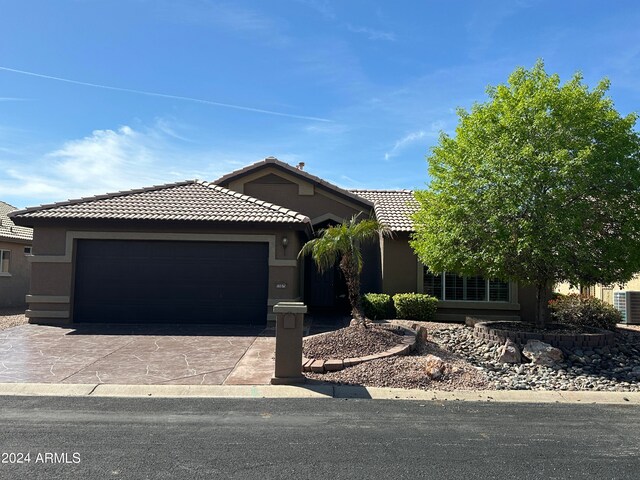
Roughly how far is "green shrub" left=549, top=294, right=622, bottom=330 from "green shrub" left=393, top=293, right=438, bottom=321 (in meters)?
3.88

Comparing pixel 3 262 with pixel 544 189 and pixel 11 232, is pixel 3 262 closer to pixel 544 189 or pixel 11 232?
pixel 11 232

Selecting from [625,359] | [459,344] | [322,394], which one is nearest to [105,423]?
[322,394]


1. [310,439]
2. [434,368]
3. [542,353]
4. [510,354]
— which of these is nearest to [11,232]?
[434,368]

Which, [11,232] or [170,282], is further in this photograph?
[11,232]

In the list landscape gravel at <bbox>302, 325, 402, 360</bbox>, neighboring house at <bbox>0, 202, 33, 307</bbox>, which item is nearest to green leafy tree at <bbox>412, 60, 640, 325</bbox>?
landscape gravel at <bbox>302, 325, 402, 360</bbox>

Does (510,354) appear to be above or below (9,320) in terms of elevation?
above

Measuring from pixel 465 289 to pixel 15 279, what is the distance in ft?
63.1

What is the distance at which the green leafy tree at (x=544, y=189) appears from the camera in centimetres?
991

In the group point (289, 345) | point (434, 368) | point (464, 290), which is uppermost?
point (464, 290)

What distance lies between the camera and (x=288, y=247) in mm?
14062

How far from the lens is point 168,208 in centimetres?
1460

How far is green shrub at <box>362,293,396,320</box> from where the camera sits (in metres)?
15.0

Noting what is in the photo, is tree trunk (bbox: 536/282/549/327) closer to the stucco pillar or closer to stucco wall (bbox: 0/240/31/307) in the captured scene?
the stucco pillar

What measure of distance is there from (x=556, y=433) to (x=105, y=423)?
5489 millimetres
